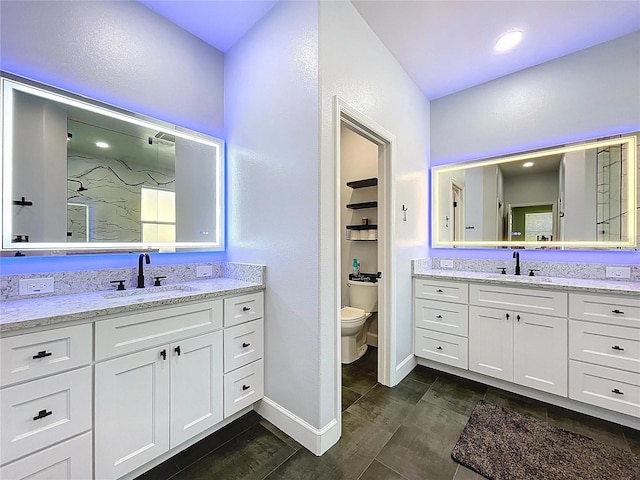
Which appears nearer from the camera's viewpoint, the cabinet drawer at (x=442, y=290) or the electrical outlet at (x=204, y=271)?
the electrical outlet at (x=204, y=271)

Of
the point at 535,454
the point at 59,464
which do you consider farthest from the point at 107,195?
the point at 535,454

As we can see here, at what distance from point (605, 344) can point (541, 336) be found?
33cm

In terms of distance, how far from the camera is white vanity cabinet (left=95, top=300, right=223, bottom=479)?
1.24 metres

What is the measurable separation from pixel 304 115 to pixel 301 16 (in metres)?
0.62

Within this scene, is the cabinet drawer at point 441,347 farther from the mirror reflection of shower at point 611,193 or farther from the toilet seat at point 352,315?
the mirror reflection of shower at point 611,193

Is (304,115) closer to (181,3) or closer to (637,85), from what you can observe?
(181,3)

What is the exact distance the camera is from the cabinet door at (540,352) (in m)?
1.93

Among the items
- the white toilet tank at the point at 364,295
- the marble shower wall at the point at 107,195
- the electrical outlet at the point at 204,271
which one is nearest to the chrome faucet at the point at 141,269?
the marble shower wall at the point at 107,195

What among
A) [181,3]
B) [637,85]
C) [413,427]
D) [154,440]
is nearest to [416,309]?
[413,427]

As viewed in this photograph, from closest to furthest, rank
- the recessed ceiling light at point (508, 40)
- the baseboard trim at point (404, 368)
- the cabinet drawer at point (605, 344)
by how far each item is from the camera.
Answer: the cabinet drawer at point (605, 344), the recessed ceiling light at point (508, 40), the baseboard trim at point (404, 368)

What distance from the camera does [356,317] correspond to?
104 inches

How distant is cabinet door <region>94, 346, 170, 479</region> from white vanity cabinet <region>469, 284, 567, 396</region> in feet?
7.52

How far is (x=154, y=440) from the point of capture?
1.39 m

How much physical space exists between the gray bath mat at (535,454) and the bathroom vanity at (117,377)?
4.62 ft
